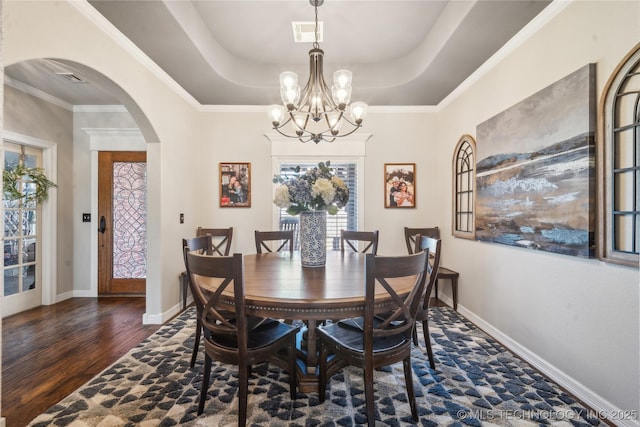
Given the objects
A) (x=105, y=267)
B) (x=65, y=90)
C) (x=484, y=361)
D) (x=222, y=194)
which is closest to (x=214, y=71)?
(x=222, y=194)

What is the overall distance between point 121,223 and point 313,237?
336 centimetres

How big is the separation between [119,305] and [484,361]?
162 inches

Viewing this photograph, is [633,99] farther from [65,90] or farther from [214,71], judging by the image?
[65,90]

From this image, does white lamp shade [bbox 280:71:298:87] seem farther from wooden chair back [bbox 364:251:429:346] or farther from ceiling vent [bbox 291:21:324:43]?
wooden chair back [bbox 364:251:429:346]

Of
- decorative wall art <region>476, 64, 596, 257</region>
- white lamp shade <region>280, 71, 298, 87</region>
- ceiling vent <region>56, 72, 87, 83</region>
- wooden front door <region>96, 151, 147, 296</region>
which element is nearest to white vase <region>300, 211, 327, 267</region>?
white lamp shade <region>280, 71, 298, 87</region>

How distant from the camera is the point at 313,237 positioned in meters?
2.17

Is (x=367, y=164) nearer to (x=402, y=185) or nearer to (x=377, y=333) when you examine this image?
(x=402, y=185)

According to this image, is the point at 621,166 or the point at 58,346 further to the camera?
the point at 58,346

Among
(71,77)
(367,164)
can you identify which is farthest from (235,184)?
(71,77)

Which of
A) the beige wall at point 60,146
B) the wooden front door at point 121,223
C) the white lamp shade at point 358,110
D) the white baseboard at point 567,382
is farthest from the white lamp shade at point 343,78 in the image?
the beige wall at point 60,146

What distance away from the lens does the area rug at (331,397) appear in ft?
5.39

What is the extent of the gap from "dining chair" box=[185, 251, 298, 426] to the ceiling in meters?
1.94

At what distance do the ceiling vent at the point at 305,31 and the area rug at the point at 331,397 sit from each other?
2939 millimetres

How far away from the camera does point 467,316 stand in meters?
3.23
